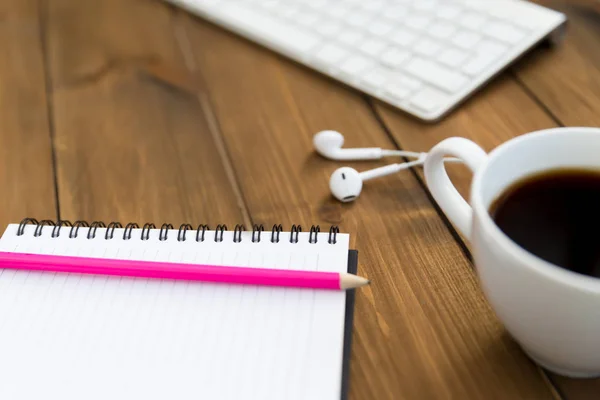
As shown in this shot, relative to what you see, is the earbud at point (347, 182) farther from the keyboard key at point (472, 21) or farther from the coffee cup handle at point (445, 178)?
the keyboard key at point (472, 21)

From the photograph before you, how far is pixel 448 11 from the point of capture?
0.72 meters

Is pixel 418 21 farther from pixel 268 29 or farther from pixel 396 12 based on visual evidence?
pixel 268 29

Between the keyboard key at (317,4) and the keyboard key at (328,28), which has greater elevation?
the keyboard key at (317,4)

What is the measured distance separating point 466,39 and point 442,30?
30 mm

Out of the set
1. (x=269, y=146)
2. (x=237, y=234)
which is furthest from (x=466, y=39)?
(x=237, y=234)

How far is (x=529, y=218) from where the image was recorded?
1.31 feet


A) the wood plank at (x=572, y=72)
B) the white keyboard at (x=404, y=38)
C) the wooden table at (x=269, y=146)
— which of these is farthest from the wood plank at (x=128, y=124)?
the wood plank at (x=572, y=72)

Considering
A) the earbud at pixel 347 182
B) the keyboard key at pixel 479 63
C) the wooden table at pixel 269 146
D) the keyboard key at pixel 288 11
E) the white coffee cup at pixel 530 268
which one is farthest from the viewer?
the keyboard key at pixel 288 11

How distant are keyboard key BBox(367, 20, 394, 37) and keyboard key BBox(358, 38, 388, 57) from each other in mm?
11

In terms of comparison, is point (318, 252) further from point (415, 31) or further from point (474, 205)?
point (415, 31)

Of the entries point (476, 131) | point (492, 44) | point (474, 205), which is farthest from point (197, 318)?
point (492, 44)

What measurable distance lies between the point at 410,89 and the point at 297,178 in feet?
0.51

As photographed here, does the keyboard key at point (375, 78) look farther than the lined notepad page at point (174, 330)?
Yes

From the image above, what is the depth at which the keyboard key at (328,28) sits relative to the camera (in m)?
0.72
